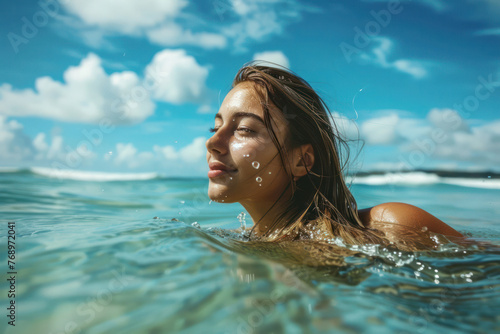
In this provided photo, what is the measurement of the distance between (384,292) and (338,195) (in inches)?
56.8

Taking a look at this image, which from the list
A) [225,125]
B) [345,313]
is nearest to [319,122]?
[225,125]

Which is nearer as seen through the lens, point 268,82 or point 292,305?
point 292,305

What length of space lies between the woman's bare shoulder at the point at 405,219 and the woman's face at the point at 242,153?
83 centimetres

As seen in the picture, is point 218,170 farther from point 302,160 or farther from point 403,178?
point 403,178

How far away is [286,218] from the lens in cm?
312

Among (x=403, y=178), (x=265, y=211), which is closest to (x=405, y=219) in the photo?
(x=265, y=211)

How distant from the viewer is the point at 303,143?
3105mm

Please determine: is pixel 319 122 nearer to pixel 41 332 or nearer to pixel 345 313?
pixel 345 313

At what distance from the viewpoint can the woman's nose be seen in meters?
2.83

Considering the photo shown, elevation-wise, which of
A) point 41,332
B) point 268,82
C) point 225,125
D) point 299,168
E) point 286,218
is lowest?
point 41,332

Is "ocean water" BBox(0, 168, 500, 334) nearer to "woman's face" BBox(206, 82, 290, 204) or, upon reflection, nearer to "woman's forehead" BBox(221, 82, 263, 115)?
"woman's face" BBox(206, 82, 290, 204)

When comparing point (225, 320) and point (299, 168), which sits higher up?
point (299, 168)

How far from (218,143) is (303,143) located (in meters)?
0.75

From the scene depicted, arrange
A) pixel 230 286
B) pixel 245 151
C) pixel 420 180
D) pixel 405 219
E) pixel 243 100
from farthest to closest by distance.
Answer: pixel 420 180 → pixel 243 100 → pixel 245 151 → pixel 405 219 → pixel 230 286
